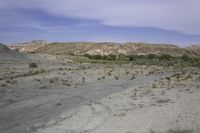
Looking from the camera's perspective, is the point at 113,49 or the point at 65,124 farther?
the point at 113,49

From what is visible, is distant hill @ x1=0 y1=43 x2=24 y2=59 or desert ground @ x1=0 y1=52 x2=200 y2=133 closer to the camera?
desert ground @ x1=0 y1=52 x2=200 y2=133

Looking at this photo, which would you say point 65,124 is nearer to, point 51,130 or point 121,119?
point 51,130

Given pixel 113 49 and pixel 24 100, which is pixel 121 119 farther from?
pixel 113 49

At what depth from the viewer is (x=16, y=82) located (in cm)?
3506

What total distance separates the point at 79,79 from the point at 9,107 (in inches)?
646

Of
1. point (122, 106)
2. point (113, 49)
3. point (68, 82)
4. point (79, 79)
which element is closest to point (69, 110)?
point (122, 106)

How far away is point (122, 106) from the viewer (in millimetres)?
20266

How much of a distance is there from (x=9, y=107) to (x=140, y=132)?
33.4 feet

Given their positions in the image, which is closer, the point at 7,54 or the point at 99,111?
the point at 99,111

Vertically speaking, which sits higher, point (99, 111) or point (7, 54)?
point (99, 111)

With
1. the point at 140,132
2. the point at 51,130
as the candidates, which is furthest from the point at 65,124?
the point at 140,132

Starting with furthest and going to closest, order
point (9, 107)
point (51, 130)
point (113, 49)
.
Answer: point (113, 49) → point (9, 107) → point (51, 130)

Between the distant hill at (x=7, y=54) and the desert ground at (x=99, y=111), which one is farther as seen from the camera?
the distant hill at (x=7, y=54)

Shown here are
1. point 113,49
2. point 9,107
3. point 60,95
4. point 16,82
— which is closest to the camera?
point 9,107
